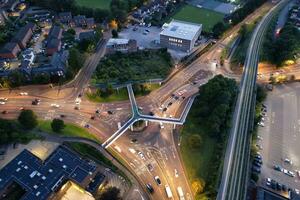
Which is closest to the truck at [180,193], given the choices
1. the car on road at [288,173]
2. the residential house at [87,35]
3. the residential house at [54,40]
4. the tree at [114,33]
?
the car on road at [288,173]

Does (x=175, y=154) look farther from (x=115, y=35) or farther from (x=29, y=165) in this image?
(x=115, y=35)

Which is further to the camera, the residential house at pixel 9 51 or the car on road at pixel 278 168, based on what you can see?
the residential house at pixel 9 51

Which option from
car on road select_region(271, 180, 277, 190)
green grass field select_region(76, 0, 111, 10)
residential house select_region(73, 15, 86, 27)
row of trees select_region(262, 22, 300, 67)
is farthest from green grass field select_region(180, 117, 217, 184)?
green grass field select_region(76, 0, 111, 10)

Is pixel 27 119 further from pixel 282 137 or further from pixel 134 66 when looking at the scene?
pixel 282 137

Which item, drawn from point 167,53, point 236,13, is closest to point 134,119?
point 167,53

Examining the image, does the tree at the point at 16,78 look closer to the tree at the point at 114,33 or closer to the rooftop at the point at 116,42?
the rooftop at the point at 116,42

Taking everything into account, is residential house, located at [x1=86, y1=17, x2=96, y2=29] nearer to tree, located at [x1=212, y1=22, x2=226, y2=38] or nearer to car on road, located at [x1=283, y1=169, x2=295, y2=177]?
tree, located at [x1=212, y1=22, x2=226, y2=38]
